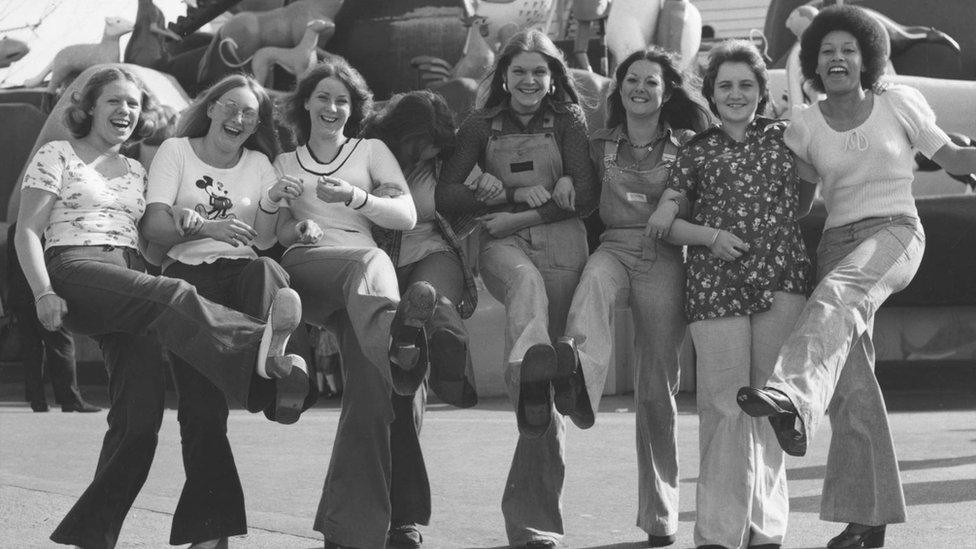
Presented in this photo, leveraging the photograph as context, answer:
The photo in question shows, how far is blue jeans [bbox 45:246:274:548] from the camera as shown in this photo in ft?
16.1

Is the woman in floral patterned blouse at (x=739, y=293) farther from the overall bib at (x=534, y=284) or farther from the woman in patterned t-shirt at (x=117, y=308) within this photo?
the woman in patterned t-shirt at (x=117, y=308)

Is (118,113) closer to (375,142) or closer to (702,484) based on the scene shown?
(375,142)

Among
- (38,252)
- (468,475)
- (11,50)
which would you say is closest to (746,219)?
(38,252)

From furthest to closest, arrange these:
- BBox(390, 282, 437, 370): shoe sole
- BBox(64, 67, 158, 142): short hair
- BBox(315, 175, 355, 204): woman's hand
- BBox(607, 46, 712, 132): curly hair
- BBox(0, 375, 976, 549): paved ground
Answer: BBox(0, 375, 976, 549): paved ground → BBox(607, 46, 712, 132): curly hair → BBox(64, 67, 158, 142): short hair → BBox(315, 175, 355, 204): woman's hand → BBox(390, 282, 437, 370): shoe sole

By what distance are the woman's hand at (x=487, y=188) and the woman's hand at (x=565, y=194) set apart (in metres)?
0.22

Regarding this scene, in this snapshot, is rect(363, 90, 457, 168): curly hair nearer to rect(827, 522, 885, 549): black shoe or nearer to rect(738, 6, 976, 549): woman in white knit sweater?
rect(738, 6, 976, 549): woman in white knit sweater

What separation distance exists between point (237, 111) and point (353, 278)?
81 cm

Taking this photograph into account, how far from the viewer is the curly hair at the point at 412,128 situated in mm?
5703

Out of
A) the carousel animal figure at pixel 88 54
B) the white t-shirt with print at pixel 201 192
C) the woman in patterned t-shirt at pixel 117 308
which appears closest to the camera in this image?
the woman in patterned t-shirt at pixel 117 308

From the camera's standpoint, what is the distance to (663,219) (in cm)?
516

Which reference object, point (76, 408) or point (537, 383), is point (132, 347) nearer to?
point (537, 383)

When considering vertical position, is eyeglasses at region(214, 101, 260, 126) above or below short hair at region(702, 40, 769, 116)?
below

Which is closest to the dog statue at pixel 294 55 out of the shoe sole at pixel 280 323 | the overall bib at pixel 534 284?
the overall bib at pixel 534 284

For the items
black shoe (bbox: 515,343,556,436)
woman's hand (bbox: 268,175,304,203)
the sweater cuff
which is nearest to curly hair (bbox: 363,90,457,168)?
woman's hand (bbox: 268,175,304,203)
